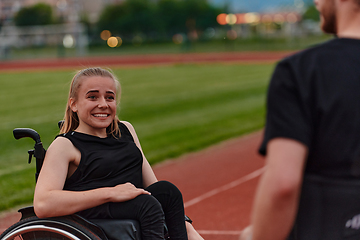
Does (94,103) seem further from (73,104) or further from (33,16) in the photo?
(33,16)

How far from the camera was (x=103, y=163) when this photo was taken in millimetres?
2209

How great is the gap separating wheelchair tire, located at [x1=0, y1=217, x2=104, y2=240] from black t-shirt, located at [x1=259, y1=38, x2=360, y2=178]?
1.18 m

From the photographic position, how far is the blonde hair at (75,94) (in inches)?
91.0

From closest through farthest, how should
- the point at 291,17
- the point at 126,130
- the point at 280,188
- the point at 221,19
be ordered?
the point at 280,188 < the point at 126,130 < the point at 221,19 < the point at 291,17

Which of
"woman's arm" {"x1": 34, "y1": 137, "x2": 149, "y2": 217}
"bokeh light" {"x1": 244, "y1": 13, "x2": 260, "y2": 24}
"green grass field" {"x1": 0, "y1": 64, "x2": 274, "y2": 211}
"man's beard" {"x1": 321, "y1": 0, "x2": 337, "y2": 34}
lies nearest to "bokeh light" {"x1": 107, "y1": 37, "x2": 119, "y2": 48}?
"green grass field" {"x1": 0, "y1": 64, "x2": 274, "y2": 211}

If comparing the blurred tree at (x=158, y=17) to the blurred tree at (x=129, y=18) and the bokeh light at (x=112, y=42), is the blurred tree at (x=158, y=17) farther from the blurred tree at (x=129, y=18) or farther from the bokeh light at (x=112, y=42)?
the bokeh light at (x=112, y=42)

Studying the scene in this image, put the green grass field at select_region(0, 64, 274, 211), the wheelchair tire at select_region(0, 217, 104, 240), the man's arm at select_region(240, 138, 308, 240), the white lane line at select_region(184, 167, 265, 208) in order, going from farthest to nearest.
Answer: the green grass field at select_region(0, 64, 274, 211) < the white lane line at select_region(184, 167, 265, 208) < the wheelchair tire at select_region(0, 217, 104, 240) < the man's arm at select_region(240, 138, 308, 240)

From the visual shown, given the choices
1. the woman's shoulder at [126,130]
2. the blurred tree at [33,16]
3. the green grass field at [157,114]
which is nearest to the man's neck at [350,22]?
the woman's shoulder at [126,130]

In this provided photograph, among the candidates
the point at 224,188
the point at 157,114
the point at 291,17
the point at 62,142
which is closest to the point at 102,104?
the point at 62,142

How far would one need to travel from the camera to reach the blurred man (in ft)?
3.43

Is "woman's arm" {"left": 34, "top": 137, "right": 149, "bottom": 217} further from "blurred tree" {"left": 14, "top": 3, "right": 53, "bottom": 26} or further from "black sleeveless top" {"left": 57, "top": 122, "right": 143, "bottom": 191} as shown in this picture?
"blurred tree" {"left": 14, "top": 3, "right": 53, "bottom": 26}

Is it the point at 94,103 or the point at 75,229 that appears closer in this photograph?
the point at 75,229

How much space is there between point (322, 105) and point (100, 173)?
1.39 metres

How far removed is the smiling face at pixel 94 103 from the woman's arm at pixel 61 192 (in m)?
0.19
